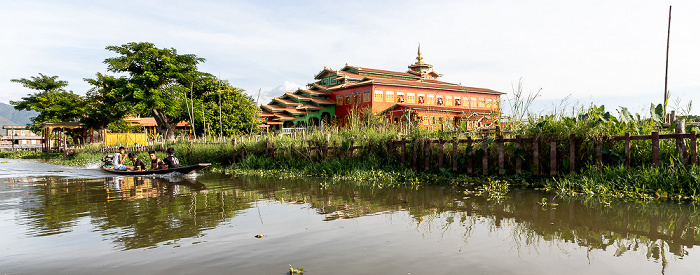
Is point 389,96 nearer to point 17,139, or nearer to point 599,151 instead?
point 599,151

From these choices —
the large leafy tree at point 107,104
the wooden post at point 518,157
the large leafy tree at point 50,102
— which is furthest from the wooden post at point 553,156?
the large leafy tree at point 50,102

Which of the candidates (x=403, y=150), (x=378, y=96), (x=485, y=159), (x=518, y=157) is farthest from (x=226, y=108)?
(x=518, y=157)

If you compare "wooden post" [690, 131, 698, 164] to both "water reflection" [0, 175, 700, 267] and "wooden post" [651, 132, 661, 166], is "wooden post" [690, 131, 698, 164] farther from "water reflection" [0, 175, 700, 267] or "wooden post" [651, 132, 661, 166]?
"water reflection" [0, 175, 700, 267]

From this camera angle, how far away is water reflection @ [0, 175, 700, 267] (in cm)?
550

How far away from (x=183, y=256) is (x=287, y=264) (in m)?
1.23

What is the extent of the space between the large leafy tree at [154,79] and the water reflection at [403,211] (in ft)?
86.3

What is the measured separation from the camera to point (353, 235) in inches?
229

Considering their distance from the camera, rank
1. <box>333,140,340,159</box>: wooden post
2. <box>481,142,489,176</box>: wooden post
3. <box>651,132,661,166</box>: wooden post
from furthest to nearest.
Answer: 1. <box>333,140,340,159</box>: wooden post
2. <box>481,142,489,176</box>: wooden post
3. <box>651,132,661,166</box>: wooden post

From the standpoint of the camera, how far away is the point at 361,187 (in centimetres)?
1135

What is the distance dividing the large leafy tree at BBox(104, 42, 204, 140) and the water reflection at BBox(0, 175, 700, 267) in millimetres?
26315

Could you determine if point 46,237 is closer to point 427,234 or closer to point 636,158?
point 427,234

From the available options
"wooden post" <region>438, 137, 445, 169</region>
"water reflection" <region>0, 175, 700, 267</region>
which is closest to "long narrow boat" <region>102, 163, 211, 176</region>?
"water reflection" <region>0, 175, 700, 267</region>

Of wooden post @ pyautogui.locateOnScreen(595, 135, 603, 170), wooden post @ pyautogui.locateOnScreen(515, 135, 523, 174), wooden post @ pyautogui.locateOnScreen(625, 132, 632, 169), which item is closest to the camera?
wooden post @ pyautogui.locateOnScreen(625, 132, 632, 169)

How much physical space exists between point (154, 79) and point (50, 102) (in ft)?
58.0
